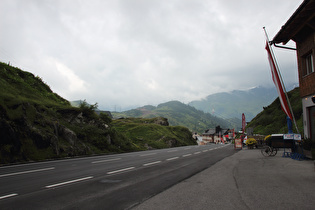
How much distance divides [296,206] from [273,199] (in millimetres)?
568

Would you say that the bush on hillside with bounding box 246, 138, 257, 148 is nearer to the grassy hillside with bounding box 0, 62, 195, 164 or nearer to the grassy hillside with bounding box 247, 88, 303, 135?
the grassy hillside with bounding box 247, 88, 303, 135

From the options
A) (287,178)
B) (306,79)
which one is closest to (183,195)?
(287,178)

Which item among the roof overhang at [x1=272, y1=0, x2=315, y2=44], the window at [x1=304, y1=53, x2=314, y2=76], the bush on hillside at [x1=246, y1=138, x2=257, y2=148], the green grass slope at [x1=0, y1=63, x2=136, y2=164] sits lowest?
the bush on hillside at [x1=246, y1=138, x2=257, y2=148]

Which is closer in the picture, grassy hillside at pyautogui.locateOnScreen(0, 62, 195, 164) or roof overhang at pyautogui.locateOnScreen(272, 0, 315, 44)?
roof overhang at pyautogui.locateOnScreen(272, 0, 315, 44)

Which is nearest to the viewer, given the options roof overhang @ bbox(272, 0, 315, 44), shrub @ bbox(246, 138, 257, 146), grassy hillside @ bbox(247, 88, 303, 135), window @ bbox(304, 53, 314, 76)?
roof overhang @ bbox(272, 0, 315, 44)

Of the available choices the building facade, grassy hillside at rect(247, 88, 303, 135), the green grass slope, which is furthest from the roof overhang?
grassy hillside at rect(247, 88, 303, 135)

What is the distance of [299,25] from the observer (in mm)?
13164

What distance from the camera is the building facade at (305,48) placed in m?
12.4

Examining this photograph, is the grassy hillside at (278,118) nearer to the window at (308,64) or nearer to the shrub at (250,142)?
the shrub at (250,142)

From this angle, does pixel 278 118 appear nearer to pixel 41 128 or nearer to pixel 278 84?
pixel 278 84

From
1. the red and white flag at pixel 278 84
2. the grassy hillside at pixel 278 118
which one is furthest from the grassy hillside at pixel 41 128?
the grassy hillside at pixel 278 118

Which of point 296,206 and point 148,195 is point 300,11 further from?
point 148,195

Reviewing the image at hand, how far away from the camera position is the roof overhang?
1136 cm

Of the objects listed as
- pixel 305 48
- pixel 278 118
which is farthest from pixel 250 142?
pixel 278 118
